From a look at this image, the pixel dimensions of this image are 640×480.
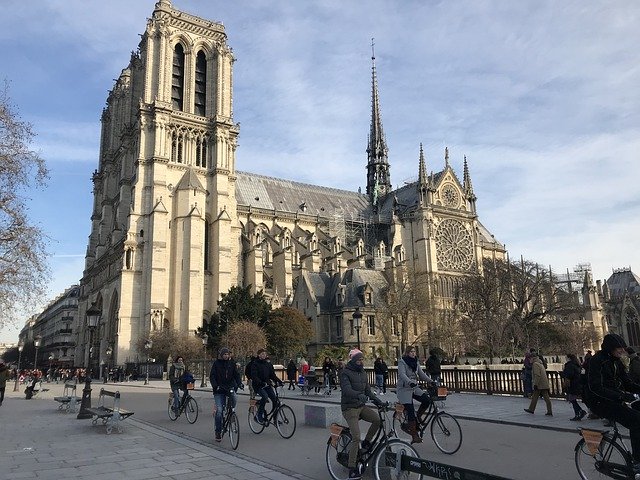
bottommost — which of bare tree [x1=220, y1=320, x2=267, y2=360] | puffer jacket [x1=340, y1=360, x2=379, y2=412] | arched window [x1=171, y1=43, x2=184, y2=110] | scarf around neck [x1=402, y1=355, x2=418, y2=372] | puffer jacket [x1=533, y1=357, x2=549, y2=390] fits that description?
puffer jacket [x1=533, y1=357, x2=549, y2=390]

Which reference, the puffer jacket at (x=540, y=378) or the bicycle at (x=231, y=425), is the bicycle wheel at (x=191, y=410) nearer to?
the bicycle at (x=231, y=425)

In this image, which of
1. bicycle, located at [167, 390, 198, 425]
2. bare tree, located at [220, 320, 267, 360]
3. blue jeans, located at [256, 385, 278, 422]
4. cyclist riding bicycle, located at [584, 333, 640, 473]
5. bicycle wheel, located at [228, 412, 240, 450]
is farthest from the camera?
bare tree, located at [220, 320, 267, 360]

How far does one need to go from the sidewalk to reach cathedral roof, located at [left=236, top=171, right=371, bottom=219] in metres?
58.8

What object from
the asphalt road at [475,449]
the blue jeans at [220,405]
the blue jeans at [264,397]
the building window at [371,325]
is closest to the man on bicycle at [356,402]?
the asphalt road at [475,449]

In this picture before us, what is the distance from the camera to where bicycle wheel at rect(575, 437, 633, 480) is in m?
6.04

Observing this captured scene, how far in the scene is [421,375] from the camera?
408 inches

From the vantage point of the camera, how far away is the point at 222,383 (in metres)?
11.1

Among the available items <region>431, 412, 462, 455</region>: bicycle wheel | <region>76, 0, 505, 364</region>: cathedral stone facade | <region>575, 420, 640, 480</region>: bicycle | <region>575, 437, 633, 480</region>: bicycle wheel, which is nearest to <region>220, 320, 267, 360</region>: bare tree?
<region>76, 0, 505, 364</region>: cathedral stone facade

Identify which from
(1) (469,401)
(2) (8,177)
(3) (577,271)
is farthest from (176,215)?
(3) (577,271)

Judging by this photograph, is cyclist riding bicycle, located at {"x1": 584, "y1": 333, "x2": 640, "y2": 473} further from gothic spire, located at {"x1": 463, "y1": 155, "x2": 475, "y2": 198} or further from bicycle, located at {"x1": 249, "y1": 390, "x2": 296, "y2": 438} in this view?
gothic spire, located at {"x1": 463, "y1": 155, "x2": 475, "y2": 198}

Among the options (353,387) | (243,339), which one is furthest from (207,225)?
(353,387)

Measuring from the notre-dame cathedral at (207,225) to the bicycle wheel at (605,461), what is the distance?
4240 centimetres

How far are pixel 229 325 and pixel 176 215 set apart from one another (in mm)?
17238

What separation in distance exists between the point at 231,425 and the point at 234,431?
235 millimetres
